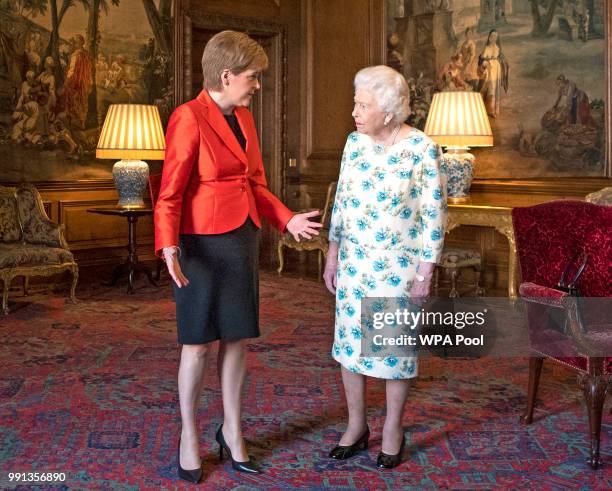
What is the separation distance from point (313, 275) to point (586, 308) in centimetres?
572

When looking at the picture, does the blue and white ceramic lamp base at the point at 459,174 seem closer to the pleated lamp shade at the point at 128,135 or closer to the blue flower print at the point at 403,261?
the pleated lamp shade at the point at 128,135

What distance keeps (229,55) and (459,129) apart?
4.71 metres

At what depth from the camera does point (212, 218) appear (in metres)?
3.14

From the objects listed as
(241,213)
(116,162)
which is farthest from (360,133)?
(116,162)

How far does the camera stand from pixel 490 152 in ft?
26.3

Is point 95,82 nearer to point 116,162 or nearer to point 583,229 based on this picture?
point 116,162

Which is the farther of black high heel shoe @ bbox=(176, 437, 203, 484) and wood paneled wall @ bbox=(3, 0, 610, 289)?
wood paneled wall @ bbox=(3, 0, 610, 289)

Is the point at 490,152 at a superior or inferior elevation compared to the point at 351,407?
superior

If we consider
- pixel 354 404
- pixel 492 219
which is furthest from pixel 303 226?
pixel 492 219

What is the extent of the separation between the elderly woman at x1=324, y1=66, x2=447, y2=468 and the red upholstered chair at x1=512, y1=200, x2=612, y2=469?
790 mm

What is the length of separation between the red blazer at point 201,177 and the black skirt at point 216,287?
56mm

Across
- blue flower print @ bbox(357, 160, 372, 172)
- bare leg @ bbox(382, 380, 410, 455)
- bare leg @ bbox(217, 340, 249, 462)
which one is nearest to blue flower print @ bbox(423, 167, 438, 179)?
blue flower print @ bbox(357, 160, 372, 172)

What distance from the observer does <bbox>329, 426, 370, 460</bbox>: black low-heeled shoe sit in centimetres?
355

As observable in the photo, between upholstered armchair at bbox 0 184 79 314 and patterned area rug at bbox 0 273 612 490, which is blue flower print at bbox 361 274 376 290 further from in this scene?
upholstered armchair at bbox 0 184 79 314
